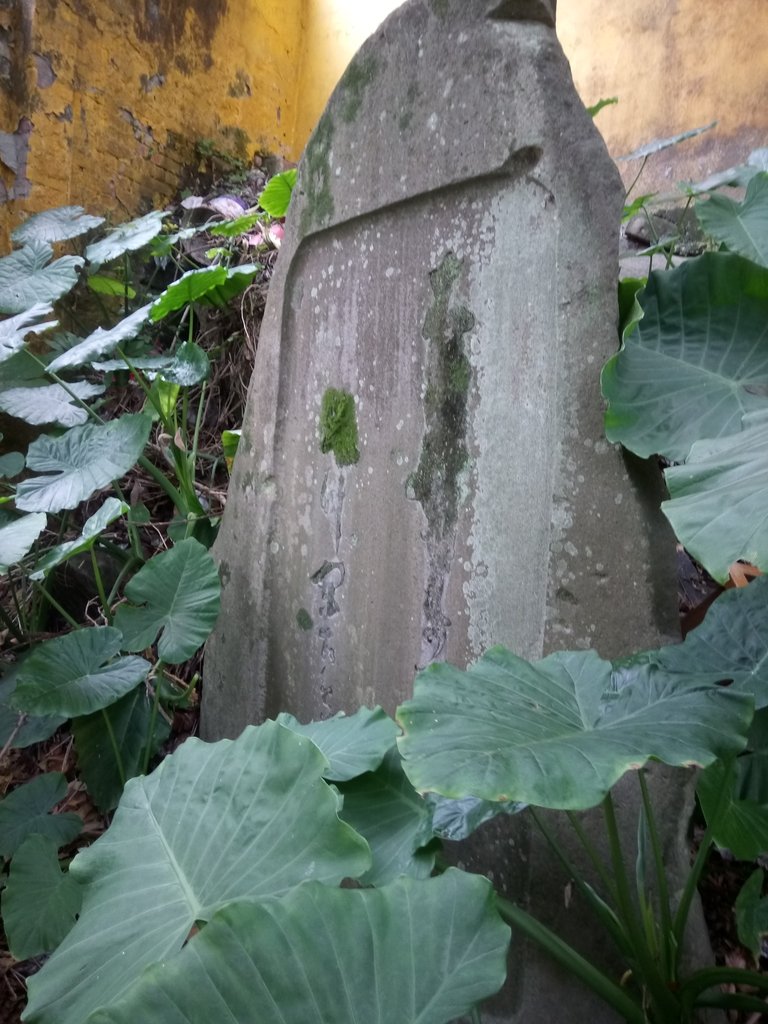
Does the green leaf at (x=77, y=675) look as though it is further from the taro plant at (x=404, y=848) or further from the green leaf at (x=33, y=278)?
the green leaf at (x=33, y=278)

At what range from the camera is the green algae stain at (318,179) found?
54.4 inches

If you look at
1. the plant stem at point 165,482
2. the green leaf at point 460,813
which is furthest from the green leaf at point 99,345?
the green leaf at point 460,813

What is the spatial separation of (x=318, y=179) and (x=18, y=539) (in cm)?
92

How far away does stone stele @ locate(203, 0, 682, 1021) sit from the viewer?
98 centimetres

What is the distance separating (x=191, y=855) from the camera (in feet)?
2.46

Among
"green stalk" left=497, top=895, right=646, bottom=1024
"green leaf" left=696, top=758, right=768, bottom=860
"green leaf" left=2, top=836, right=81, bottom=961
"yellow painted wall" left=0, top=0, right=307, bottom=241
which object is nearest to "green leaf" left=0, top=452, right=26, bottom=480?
"yellow painted wall" left=0, top=0, right=307, bottom=241

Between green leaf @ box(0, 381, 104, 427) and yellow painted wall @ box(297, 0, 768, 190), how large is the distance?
2.10m

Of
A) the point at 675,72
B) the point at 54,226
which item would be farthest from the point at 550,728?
the point at 675,72

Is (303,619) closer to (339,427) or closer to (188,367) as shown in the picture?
(339,427)

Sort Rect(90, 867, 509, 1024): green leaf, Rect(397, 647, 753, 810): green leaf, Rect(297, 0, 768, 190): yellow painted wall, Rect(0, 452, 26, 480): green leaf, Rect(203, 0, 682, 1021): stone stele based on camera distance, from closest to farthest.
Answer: Rect(90, 867, 509, 1024): green leaf, Rect(397, 647, 753, 810): green leaf, Rect(203, 0, 682, 1021): stone stele, Rect(0, 452, 26, 480): green leaf, Rect(297, 0, 768, 190): yellow painted wall

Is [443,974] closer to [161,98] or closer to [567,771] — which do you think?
[567,771]

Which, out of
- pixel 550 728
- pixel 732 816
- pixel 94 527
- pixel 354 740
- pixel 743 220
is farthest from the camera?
pixel 94 527

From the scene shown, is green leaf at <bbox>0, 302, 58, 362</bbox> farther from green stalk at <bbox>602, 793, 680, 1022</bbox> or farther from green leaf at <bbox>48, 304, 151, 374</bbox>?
green stalk at <bbox>602, 793, 680, 1022</bbox>

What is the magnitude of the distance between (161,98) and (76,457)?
195 centimetres
